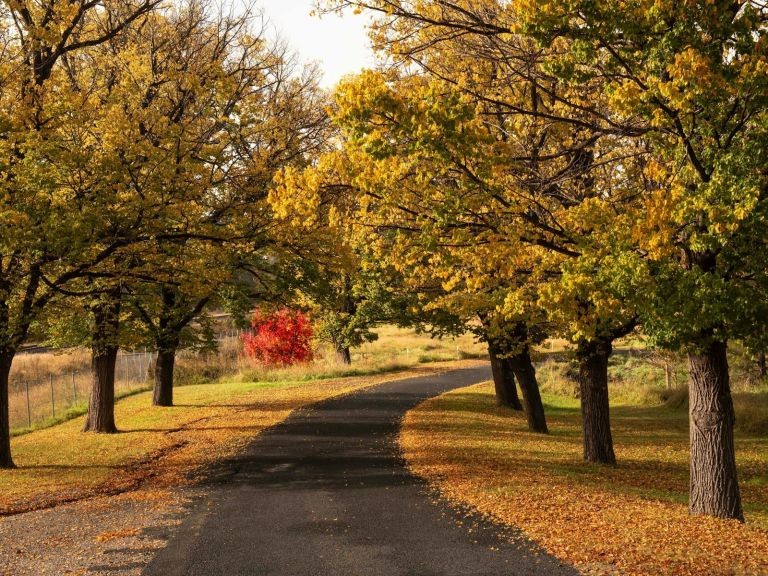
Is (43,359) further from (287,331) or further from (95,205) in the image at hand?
(95,205)

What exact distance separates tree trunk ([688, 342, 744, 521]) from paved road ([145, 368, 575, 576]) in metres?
3.10

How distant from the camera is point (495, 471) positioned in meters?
14.3

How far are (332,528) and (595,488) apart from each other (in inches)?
198

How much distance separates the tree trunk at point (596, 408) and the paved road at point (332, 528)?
437 centimetres

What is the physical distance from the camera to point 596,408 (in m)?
16.1

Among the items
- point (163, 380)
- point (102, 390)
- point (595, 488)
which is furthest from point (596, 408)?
point (163, 380)

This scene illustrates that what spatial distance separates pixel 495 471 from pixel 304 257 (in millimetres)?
7110

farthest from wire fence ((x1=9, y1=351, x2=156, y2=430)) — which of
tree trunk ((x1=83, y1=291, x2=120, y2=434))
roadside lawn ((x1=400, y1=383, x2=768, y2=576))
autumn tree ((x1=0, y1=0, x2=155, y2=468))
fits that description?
roadside lawn ((x1=400, y1=383, x2=768, y2=576))

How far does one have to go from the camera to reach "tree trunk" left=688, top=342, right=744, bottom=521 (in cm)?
1017

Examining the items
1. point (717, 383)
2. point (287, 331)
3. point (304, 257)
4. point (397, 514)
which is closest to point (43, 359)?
point (287, 331)

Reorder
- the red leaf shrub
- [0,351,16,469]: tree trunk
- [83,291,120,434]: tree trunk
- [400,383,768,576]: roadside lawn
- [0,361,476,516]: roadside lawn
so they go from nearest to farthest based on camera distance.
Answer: [400,383,768,576]: roadside lawn → [0,361,476,516]: roadside lawn → [0,351,16,469]: tree trunk → [83,291,120,434]: tree trunk → the red leaf shrub

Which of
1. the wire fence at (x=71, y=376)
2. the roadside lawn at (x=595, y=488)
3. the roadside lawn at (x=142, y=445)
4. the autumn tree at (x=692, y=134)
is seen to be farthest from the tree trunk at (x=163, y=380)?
the autumn tree at (x=692, y=134)

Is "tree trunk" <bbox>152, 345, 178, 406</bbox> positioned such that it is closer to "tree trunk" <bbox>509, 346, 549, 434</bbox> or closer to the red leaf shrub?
"tree trunk" <bbox>509, 346, 549, 434</bbox>

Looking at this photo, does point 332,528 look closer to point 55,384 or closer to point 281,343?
point 55,384
